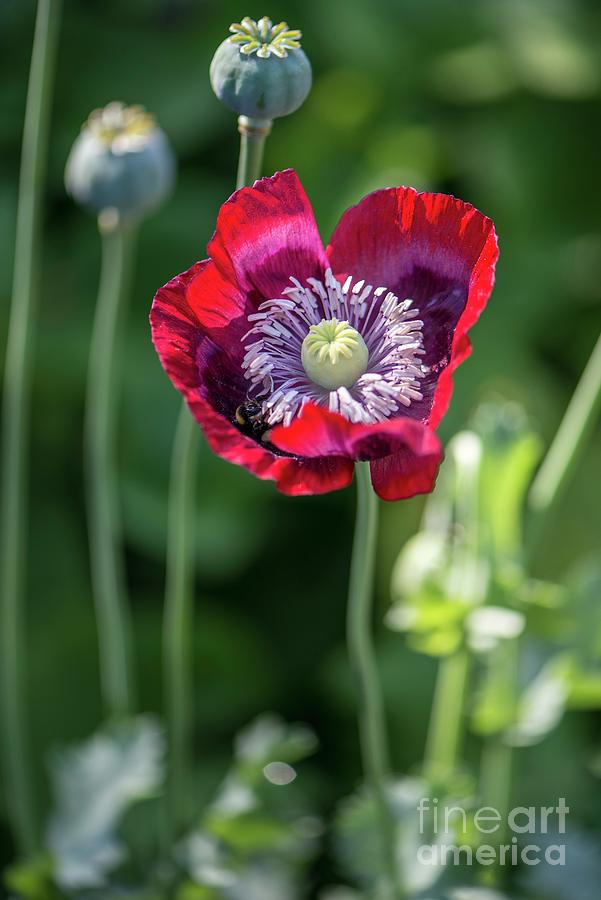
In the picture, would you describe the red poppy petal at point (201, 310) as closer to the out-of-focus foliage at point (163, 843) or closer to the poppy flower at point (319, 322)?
the poppy flower at point (319, 322)

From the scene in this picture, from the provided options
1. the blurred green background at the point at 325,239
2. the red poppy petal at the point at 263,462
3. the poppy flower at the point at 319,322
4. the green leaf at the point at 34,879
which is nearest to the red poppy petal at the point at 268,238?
the poppy flower at the point at 319,322

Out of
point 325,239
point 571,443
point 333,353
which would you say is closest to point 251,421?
point 333,353

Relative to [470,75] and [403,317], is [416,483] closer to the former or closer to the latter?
[403,317]

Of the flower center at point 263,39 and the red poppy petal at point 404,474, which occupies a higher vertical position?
the flower center at point 263,39

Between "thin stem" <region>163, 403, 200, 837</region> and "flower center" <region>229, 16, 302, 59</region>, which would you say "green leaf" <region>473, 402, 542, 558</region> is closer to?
"thin stem" <region>163, 403, 200, 837</region>

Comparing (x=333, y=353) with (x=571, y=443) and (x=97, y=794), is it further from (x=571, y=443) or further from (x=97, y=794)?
(x=97, y=794)

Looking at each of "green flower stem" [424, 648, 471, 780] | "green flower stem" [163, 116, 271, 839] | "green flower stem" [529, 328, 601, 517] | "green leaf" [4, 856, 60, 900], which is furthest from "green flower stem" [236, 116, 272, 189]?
"green leaf" [4, 856, 60, 900]

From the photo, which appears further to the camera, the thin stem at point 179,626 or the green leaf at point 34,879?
the green leaf at point 34,879
